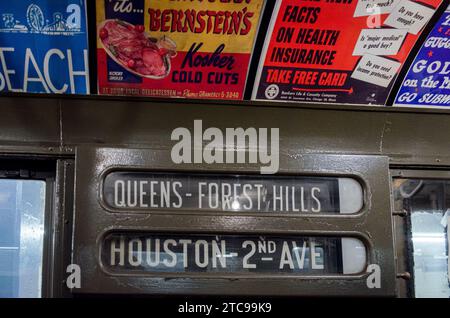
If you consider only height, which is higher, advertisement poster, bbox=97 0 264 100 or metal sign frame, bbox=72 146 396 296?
advertisement poster, bbox=97 0 264 100

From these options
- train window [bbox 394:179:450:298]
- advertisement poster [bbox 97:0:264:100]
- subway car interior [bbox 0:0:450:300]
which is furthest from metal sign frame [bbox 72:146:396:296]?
advertisement poster [bbox 97:0:264:100]

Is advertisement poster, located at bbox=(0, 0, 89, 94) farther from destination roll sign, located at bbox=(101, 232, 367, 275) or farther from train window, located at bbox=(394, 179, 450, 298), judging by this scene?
train window, located at bbox=(394, 179, 450, 298)

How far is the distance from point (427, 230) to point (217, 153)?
1.01 m

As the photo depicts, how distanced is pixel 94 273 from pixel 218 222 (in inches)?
20.4

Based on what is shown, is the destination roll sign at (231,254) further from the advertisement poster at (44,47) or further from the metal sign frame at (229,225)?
the advertisement poster at (44,47)

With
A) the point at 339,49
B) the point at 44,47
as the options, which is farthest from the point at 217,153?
the point at 44,47

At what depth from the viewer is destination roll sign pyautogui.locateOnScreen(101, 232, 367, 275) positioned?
2.31m

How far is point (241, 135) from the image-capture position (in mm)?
2510

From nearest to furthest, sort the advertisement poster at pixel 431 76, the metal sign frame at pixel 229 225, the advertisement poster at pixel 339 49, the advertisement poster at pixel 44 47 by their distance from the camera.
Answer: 1. the metal sign frame at pixel 229 225
2. the advertisement poster at pixel 44 47
3. the advertisement poster at pixel 339 49
4. the advertisement poster at pixel 431 76

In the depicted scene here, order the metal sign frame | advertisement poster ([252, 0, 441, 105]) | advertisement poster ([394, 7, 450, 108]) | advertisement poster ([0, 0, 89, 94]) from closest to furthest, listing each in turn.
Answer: the metal sign frame → advertisement poster ([0, 0, 89, 94]) → advertisement poster ([252, 0, 441, 105]) → advertisement poster ([394, 7, 450, 108])

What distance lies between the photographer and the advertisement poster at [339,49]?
2516 millimetres

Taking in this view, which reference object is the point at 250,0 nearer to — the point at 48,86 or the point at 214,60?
the point at 214,60

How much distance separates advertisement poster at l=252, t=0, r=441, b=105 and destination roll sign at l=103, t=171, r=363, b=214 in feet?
1.28

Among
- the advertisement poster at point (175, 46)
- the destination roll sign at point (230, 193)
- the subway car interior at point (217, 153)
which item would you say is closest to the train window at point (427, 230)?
the subway car interior at point (217, 153)
